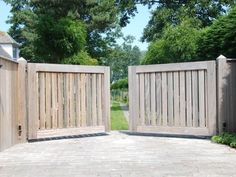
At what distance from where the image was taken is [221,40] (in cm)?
1375

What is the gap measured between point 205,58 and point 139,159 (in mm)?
6835

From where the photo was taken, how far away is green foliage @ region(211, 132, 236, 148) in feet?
33.6

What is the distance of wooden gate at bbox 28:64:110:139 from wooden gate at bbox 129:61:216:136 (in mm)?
861

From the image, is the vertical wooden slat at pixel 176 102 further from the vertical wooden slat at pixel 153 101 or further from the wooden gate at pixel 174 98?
the vertical wooden slat at pixel 153 101

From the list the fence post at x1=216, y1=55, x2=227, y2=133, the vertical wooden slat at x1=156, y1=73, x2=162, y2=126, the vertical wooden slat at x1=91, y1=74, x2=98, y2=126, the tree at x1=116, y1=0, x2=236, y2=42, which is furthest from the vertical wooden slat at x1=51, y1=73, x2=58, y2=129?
the tree at x1=116, y1=0, x2=236, y2=42

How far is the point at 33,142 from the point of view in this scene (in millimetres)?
11547

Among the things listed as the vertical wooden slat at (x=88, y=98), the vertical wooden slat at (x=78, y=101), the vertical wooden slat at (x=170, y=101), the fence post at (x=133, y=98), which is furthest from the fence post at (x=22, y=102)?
the vertical wooden slat at (x=170, y=101)

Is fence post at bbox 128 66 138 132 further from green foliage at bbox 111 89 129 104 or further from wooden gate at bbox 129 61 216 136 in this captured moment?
green foliage at bbox 111 89 129 104

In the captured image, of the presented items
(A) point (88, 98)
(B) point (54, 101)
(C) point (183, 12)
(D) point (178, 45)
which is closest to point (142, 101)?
(A) point (88, 98)

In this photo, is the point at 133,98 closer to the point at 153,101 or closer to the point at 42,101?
the point at 153,101

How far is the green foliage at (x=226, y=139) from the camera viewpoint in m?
10.3

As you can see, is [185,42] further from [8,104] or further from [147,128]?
[8,104]

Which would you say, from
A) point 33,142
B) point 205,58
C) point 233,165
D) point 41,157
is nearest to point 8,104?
point 33,142

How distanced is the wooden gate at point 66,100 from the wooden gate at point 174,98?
2.82 feet
